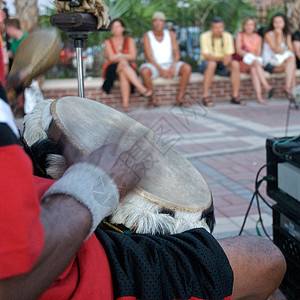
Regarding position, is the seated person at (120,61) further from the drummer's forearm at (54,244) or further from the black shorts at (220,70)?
the drummer's forearm at (54,244)

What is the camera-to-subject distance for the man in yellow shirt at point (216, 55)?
7.31m

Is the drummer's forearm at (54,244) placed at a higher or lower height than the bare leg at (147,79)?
higher

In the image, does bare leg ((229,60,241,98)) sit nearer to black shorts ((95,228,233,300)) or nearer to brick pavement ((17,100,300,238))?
brick pavement ((17,100,300,238))

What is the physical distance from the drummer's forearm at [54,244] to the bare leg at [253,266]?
50cm

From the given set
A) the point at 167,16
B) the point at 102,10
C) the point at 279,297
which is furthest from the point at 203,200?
the point at 167,16

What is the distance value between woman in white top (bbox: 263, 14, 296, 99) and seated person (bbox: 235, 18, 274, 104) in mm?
207

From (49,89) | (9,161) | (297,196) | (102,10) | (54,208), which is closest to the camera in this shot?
(9,161)

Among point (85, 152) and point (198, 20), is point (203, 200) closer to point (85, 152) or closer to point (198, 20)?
point (85, 152)

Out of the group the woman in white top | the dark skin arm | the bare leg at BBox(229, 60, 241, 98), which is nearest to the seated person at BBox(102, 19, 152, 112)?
the bare leg at BBox(229, 60, 241, 98)

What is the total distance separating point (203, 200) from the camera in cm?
145

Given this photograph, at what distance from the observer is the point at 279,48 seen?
7543mm

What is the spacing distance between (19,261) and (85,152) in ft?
1.55

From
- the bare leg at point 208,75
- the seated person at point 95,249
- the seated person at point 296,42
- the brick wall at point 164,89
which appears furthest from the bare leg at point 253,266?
the seated person at point 296,42

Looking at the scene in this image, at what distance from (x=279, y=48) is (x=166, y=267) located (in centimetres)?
704
